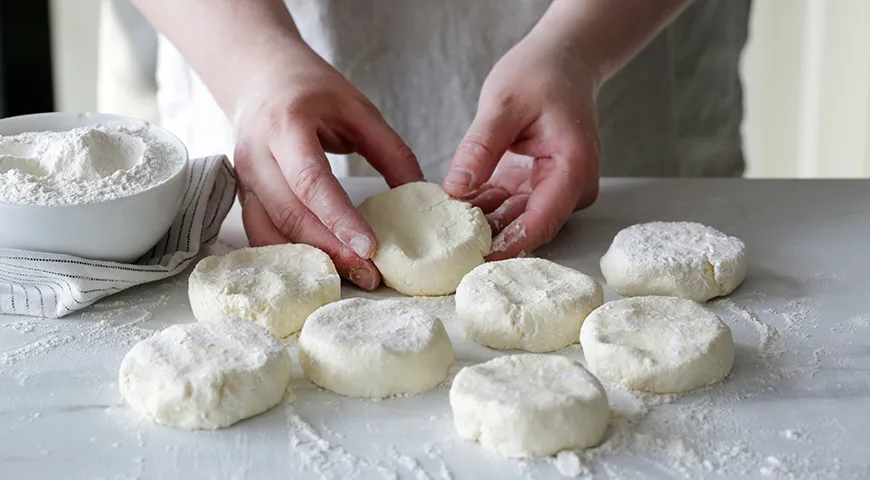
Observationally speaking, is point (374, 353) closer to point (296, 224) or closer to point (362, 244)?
point (362, 244)

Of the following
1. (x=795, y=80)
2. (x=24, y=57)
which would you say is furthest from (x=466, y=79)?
(x=795, y=80)

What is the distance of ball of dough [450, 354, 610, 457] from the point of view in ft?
2.97

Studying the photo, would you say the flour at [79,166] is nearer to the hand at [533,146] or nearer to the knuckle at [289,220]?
the knuckle at [289,220]

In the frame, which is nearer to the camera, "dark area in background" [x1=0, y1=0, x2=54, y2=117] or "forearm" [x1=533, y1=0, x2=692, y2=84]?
"forearm" [x1=533, y1=0, x2=692, y2=84]

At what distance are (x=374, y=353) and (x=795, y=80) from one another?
2.88 metres

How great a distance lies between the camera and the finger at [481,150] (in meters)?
1.33

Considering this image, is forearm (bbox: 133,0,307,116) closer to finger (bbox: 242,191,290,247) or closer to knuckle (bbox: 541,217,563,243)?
finger (bbox: 242,191,290,247)

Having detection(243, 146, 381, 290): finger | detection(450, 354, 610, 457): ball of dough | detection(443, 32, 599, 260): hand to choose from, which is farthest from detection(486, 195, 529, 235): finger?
detection(450, 354, 610, 457): ball of dough

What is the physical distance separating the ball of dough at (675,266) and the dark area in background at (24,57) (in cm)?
204

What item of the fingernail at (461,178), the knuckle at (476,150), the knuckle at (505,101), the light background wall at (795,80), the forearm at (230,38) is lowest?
the light background wall at (795,80)

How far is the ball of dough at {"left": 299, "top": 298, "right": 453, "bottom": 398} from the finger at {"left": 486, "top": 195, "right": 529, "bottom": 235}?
33 cm

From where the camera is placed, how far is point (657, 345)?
1060mm

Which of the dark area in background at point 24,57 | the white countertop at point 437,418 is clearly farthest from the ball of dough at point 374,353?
the dark area in background at point 24,57

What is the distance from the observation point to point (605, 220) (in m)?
1.54
